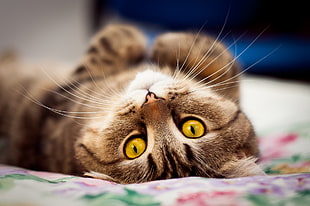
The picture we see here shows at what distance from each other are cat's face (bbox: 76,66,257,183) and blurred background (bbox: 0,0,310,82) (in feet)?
5.75

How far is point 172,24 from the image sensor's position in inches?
129

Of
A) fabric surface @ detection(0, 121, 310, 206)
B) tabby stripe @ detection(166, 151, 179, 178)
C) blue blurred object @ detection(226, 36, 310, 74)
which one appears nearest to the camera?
fabric surface @ detection(0, 121, 310, 206)

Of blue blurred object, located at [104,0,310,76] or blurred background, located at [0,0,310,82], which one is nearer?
blue blurred object, located at [104,0,310,76]

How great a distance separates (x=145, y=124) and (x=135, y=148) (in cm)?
8

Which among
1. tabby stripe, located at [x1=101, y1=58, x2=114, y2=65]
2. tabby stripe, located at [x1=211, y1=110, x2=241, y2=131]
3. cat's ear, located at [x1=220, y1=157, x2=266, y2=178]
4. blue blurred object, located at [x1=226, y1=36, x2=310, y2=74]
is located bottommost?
cat's ear, located at [x1=220, y1=157, x2=266, y2=178]

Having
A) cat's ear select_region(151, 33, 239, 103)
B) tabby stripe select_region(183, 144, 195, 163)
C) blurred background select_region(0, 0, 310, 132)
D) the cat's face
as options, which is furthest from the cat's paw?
blurred background select_region(0, 0, 310, 132)

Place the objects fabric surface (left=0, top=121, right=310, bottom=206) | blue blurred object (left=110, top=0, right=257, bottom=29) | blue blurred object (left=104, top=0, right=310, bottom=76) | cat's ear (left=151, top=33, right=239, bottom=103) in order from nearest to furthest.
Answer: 1. fabric surface (left=0, top=121, right=310, bottom=206)
2. cat's ear (left=151, top=33, right=239, bottom=103)
3. blue blurred object (left=104, top=0, right=310, bottom=76)
4. blue blurred object (left=110, top=0, right=257, bottom=29)

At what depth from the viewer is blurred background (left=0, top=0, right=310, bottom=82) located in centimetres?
284

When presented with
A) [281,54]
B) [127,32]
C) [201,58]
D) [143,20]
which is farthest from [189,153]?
[143,20]

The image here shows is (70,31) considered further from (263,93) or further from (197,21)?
(263,93)

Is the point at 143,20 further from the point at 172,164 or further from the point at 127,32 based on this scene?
the point at 172,164

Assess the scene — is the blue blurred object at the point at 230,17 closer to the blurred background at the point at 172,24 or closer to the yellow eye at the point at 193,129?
the blurred background at the point at 172,24

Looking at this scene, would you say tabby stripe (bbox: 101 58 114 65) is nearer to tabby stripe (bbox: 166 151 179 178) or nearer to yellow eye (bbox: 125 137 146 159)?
yellow eye (bbox: 125 137 146 159)

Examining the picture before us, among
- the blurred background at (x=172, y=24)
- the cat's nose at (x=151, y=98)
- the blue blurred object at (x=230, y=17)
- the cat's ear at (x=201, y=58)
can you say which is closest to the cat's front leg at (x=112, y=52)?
the cat's ear at (x=201, y=58)
